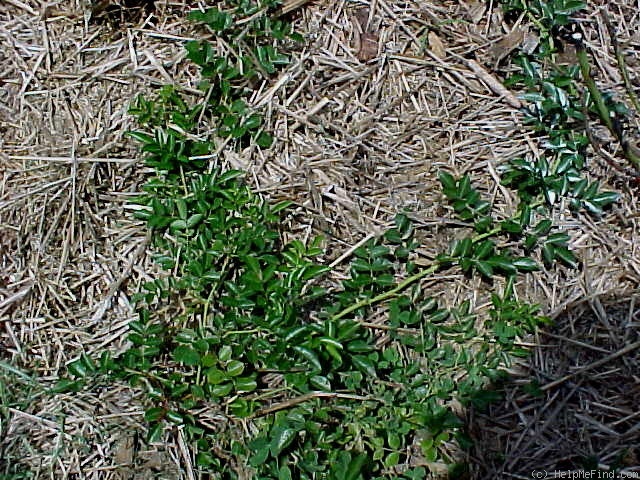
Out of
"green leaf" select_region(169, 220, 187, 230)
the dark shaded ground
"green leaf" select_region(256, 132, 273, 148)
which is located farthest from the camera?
"green leaf" select_region(256, 132, 273, 148)

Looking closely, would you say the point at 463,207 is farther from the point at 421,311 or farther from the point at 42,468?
the point at 42,468

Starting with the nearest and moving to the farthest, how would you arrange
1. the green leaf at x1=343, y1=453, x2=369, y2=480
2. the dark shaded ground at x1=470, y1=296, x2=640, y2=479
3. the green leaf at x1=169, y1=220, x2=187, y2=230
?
the green leaf at x1=343, y1=453, x2=369, y2=480 → the dark shaded ground at x1=470, y1=296, x2=640, y2=479 → the green leaf at x1=169, y1=220, x2=187, y2=230

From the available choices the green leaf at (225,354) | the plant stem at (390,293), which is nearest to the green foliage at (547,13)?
the plant stem at (390,293)

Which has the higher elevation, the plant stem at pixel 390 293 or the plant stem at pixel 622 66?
the plant stem at pixel 622 66

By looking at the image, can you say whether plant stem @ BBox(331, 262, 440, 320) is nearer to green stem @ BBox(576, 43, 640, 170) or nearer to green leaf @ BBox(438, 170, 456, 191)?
green leaf @ BBox(438, 170, 456, 191)

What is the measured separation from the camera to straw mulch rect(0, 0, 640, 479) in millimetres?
1640

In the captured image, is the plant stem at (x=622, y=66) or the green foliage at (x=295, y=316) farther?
the plant stem at (x=622, y=66)

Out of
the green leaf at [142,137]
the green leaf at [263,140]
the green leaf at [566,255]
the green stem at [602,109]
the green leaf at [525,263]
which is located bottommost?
the green leaf at [142,137]

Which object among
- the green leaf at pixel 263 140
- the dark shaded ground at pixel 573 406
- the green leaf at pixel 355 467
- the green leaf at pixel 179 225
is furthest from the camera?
the green leaf at pixel 263 140

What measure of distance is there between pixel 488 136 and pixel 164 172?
857mm

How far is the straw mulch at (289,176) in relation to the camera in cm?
164

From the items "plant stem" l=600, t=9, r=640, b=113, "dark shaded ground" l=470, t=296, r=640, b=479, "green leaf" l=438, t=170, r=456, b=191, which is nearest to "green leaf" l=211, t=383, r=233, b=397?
"dark shaded ground" l=470, t=296, r=640, b=479

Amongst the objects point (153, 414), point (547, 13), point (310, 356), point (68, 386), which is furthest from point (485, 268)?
point (68, 386)

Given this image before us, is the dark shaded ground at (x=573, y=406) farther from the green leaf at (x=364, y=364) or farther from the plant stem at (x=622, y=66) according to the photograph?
the plant stem at (x=622, y=66)
